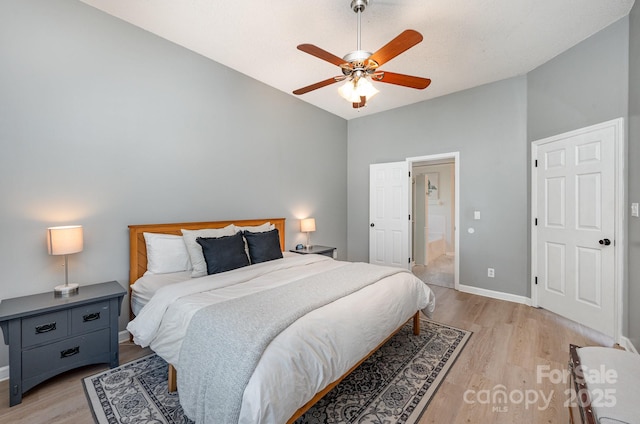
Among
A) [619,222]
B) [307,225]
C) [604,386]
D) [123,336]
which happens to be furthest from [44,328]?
[619,222]

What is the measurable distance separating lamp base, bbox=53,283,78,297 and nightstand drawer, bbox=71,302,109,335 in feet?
0.67

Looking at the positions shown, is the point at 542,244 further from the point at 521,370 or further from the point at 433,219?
the point at 433,219

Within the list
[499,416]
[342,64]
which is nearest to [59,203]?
[342,64]

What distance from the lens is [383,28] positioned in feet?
8.66

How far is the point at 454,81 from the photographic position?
3.82 m

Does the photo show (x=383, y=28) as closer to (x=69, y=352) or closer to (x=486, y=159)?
(x=486, y=159)

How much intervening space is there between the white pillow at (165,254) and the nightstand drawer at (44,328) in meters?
0.74

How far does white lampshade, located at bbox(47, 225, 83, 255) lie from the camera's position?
210 cm

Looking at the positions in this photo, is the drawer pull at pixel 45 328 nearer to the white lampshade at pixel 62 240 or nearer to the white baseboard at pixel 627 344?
the white lampshade at pixel 62 240

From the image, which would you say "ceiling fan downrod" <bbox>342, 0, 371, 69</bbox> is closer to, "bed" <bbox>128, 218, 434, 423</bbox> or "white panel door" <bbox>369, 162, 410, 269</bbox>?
"bed" <bbox>128, 218, 434, 423</bbox>

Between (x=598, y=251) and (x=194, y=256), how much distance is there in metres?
4.12

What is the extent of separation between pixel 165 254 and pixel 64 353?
1.00m

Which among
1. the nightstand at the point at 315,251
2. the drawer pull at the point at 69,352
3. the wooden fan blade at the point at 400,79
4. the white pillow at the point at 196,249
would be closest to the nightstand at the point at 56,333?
the drawer pull at the point at 69,352

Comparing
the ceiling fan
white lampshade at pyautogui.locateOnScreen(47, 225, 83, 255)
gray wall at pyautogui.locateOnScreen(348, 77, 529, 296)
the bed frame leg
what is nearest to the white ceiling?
the ceiling fan
